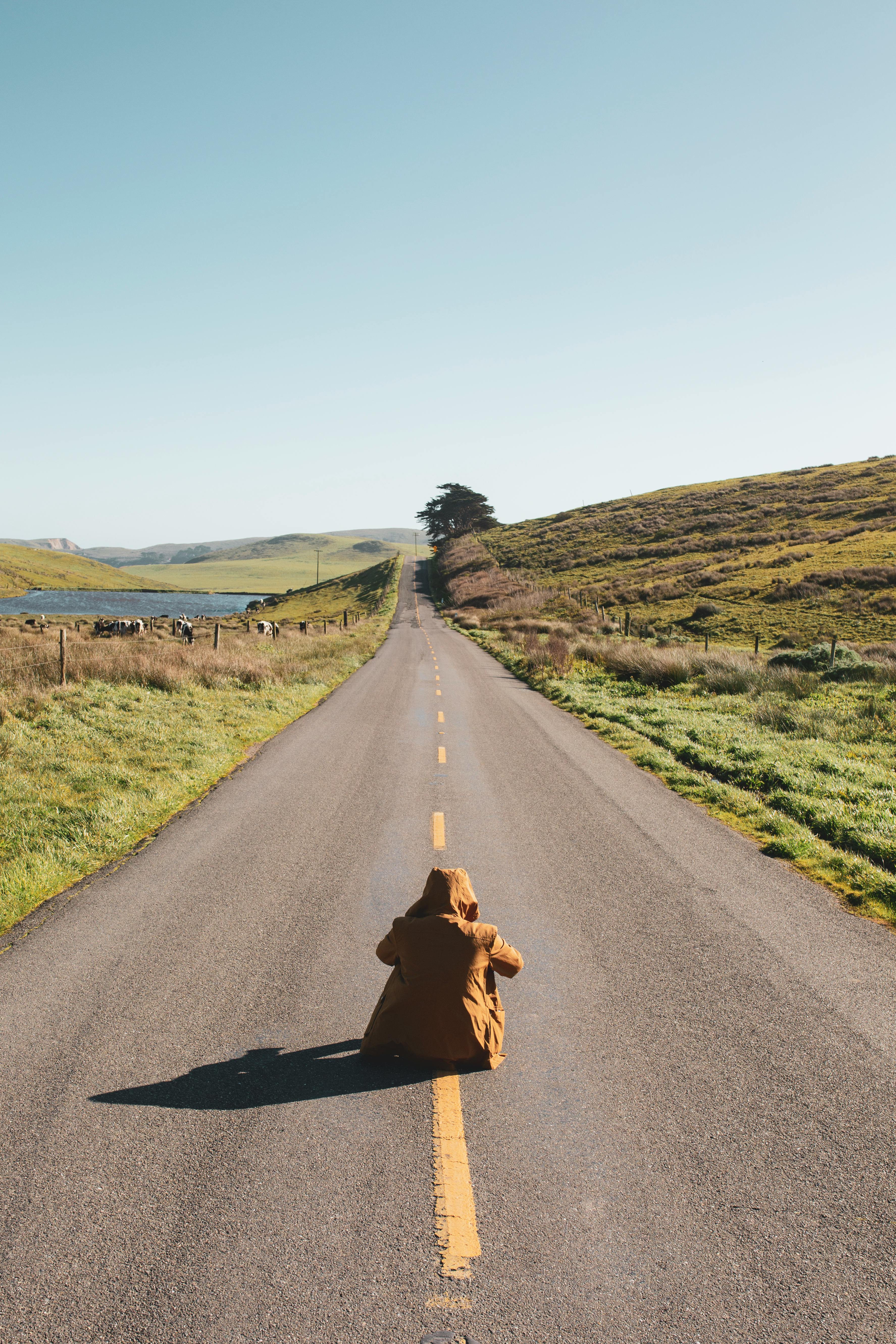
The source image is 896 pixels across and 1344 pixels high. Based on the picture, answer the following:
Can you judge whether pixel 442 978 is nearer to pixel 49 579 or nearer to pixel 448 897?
pixel 448 897

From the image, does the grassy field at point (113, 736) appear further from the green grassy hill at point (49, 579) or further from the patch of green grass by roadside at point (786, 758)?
the green grassy hill at point (49, 579)

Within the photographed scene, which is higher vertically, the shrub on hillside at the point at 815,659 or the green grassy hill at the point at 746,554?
the green grassy hill at the point at 746,554

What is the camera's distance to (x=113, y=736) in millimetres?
12953

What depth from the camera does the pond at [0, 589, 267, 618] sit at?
93625mm

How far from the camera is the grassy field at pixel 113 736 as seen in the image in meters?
7.89

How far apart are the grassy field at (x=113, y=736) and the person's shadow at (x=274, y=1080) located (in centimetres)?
269

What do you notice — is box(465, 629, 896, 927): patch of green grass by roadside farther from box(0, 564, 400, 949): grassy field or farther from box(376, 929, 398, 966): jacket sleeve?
box(0, 564, 400, 949): grassy field

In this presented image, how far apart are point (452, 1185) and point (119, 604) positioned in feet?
407

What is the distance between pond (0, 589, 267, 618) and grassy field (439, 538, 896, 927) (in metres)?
61.7

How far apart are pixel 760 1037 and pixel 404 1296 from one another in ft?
9.25

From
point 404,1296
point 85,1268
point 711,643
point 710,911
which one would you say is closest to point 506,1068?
point 404,1296

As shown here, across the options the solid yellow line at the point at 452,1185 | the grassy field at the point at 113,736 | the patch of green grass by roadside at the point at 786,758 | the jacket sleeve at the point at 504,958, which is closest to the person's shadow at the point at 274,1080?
the solid yellow line at the point at 452,1185

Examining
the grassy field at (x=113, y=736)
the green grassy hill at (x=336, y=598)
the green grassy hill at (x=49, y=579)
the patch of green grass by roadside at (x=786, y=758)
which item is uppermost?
the green grassy hill at (x=49, y=579)

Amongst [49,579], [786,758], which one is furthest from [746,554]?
[49,579]
